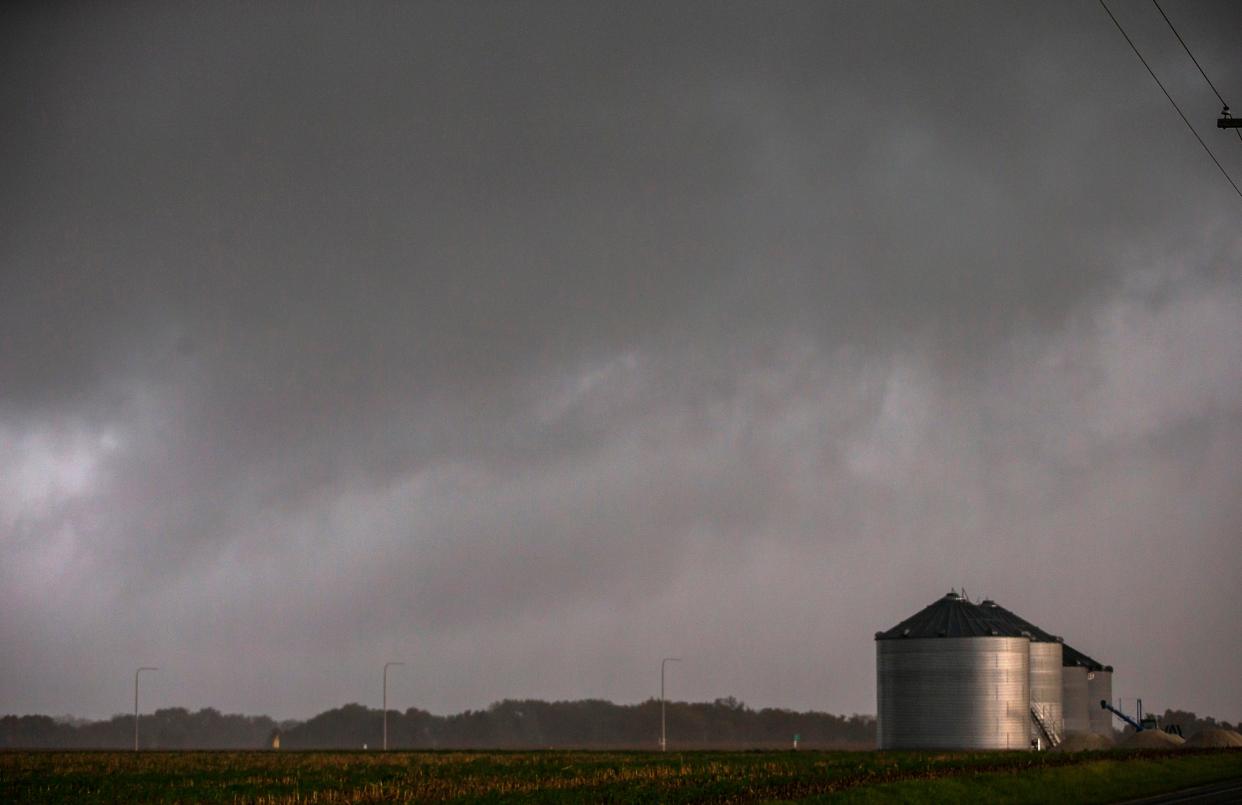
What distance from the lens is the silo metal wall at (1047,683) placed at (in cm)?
12081

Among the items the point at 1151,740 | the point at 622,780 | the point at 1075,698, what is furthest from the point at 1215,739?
the point at 622,780

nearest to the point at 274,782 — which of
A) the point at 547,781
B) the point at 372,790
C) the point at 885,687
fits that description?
the point at 372,790

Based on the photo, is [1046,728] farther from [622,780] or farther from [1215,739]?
[622,780]

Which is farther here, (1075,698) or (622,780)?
(1075,698)

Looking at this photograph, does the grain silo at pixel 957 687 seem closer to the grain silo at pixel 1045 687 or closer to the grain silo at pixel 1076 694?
the grain silo at pixel 1045 687

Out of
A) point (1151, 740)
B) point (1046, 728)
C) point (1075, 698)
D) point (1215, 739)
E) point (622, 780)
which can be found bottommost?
point (1151, 740)

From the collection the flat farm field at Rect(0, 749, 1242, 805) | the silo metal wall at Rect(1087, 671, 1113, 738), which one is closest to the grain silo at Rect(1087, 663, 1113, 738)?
the silo metal wall at Rect(1087, 671, 1113, 738)

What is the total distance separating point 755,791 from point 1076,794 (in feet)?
54.3

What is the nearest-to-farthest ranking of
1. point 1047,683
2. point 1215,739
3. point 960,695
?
point 960,695
point 1047,683
point 1215,739

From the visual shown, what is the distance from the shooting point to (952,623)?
118m

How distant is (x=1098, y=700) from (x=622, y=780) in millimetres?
Result: 91905

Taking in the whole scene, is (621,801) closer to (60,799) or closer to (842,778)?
(842,778)

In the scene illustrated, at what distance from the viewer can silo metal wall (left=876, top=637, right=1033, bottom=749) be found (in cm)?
11194

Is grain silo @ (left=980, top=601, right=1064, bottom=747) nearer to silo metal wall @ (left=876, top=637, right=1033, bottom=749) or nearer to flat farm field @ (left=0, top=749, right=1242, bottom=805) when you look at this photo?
silo metal wall @ (left=876, top=637, right=1033, bottom=749)
